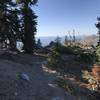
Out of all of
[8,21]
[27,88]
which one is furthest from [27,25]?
[27,88]

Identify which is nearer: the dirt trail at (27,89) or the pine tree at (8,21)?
the dirt trail at (27,89)

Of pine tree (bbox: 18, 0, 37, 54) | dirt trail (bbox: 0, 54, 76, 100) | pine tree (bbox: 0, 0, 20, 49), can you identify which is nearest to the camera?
dirt trail (bbox: 0, 54, 76, 100)

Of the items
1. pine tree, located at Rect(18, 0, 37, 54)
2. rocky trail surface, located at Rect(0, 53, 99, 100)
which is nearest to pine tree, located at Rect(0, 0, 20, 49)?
pine tree, located at Rect(18, 0, 37, 54)

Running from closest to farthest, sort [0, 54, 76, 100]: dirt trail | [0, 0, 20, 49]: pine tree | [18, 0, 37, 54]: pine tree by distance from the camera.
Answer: [0, 54, 76, 100]: dirt trail < [0, 0, 20, 49]: pine tree < [18, 0, 37, 54]: pine tree

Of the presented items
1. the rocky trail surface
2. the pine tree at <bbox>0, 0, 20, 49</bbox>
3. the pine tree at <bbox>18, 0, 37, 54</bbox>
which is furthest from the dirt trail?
the pine tree at <bbox>18, 0, 37, 54</bbox>

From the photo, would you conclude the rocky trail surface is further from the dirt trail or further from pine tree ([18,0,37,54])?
pine tree ([18,0,37,54])

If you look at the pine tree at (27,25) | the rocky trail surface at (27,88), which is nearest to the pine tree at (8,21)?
the pine tree at (27,25)

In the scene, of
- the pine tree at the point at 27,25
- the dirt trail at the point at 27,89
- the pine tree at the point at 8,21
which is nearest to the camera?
the dirt trail at the point at 27,89

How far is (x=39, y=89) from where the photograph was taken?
14.9 meters

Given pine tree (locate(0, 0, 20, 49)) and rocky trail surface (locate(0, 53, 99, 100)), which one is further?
pine tree (locate(0, 0, 20, 49))

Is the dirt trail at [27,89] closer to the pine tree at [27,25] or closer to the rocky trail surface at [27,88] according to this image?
the rocky trail surface at [27,88]

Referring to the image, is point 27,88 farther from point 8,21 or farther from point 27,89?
point 8,21

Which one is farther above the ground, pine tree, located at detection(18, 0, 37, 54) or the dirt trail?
pine tree, located at detection(18, 0, 37, 54)

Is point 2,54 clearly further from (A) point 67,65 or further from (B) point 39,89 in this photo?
(B) point 39,89
